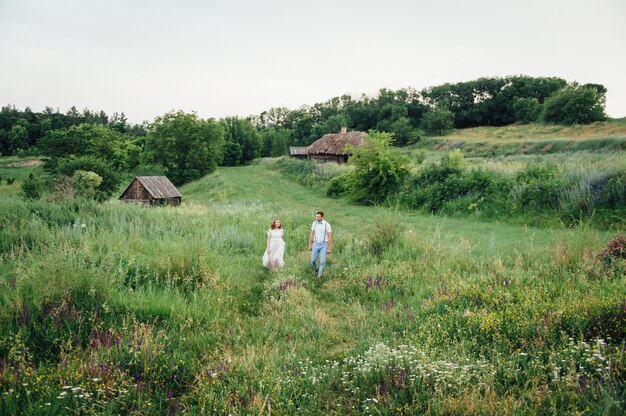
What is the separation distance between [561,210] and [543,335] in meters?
11.3

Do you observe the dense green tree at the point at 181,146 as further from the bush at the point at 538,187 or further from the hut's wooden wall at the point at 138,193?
the bush at the point at 538,187

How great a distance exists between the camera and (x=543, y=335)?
4.34 m

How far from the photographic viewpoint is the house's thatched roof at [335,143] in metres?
52.9

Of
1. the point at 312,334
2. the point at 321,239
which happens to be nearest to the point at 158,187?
the point at 321,239

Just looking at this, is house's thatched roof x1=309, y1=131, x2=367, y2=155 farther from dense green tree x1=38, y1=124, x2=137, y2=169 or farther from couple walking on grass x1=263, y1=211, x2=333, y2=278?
couple walking on grass x1=263, y1=211, x2=333, y2=278

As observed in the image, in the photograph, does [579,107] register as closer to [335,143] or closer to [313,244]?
[335,143]

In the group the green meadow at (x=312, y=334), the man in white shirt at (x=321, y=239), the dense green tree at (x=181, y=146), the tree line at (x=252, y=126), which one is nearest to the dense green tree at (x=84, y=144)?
the tree line at (x=252, y=126)

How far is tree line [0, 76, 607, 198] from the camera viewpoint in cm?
5512

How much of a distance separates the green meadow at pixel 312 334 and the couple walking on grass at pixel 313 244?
67 centimetres

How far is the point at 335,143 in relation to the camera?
5506cm

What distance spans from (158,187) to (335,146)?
28147mm

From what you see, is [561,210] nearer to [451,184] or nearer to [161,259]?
[451,184]

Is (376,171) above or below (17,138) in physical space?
below

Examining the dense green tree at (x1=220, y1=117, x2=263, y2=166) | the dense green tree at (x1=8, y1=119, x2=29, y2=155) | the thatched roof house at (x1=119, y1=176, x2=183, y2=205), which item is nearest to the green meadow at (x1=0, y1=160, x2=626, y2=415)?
the thatched roof house at (x1=119, y1=176, x2=183, y2=205)
